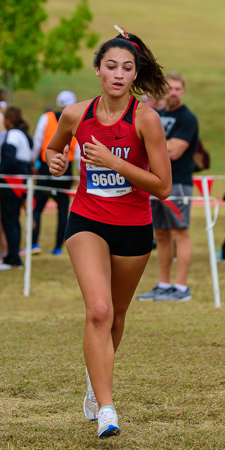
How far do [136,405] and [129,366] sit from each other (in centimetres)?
77

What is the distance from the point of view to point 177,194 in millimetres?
6535

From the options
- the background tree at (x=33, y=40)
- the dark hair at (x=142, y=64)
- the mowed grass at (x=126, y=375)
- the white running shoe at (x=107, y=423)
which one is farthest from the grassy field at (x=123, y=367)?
the background tree at (x=33, y=40)

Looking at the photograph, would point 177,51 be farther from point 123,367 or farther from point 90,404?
point 90,404

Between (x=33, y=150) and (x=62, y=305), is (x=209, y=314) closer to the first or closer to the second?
(x=62, y=305)

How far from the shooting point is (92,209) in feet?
10.7

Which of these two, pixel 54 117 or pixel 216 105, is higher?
pixel 54 117

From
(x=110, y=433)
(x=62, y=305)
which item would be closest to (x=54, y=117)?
(x=62, y=305)

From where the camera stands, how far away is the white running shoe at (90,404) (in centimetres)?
325

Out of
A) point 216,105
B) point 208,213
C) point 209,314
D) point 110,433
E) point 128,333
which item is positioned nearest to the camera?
point 110,433

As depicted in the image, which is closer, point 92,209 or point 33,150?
point 92,209

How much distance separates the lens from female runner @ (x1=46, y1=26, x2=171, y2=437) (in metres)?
3.04

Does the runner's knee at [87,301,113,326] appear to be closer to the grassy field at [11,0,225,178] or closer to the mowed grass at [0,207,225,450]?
the mowed grass at [0,207,225,450]

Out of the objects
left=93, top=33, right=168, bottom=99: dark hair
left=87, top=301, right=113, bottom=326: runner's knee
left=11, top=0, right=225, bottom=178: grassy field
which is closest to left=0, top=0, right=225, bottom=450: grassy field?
left=87, top=301, right=113, bottom=326: runner's knee

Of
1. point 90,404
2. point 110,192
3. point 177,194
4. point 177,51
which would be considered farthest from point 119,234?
point 177,51
